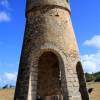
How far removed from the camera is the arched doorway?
1453 cm

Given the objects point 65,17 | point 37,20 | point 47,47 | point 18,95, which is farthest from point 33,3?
point 18,95

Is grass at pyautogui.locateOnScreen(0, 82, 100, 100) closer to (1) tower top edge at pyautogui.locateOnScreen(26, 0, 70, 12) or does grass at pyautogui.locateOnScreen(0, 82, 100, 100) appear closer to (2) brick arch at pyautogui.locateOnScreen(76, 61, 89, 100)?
(2) brick arch at pyautogui.locateOnScreen(76, 61, 89, 100)

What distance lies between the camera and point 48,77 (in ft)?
47.8

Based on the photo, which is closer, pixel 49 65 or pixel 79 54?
pixel 79 54

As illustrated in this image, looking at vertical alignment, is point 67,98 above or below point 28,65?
below

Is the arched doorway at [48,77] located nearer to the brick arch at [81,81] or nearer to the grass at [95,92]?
the brick arch at [81,81]

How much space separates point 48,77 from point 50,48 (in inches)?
121

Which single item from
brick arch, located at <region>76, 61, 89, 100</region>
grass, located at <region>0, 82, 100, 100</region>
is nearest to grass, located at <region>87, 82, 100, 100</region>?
grass, located at <region>0, 82, 100, 100</region>

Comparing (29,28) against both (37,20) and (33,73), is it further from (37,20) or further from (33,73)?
(33,73)

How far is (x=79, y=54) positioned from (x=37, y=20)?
2.76 metres

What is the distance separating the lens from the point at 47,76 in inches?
574

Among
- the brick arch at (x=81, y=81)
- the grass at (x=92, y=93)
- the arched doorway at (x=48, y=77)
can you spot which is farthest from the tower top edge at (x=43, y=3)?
the grass at (x=92, y=93)

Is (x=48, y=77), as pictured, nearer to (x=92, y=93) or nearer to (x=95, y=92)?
(x=92, y=93)

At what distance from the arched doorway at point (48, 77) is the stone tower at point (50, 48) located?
2.00 metres
